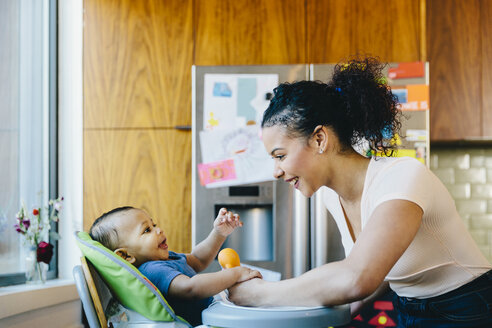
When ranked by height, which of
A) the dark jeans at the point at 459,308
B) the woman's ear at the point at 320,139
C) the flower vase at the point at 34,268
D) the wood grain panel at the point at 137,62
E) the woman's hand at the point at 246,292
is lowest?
the flower vase at the point at 34,268

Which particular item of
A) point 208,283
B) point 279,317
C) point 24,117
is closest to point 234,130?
point 24,117

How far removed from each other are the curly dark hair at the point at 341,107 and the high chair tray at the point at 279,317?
44 cm

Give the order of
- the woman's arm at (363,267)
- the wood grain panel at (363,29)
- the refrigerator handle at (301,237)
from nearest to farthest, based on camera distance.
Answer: the woman's arm at (363,267) → the refrigerator handle at (301,237) → the wood grain panel at (363,29)

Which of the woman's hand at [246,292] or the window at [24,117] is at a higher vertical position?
the window at [24,117]

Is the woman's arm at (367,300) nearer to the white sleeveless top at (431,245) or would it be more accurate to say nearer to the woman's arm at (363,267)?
the white sleeveless top at (431,245)

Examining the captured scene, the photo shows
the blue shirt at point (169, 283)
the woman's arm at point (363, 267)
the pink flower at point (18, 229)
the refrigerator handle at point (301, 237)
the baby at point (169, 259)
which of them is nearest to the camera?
the woman's arm at point (363, 267)

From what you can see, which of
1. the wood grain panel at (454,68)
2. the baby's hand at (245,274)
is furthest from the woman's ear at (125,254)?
the wood grain panel at (454,68)

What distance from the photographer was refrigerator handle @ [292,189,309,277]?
2.69 m

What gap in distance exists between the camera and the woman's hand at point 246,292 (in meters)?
1.17

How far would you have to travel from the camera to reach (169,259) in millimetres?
1684

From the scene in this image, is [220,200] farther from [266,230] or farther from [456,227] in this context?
[456,227]

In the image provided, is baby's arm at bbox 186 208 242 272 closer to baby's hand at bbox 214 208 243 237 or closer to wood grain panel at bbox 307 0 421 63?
baby's hand at bbox 214 208 243 237

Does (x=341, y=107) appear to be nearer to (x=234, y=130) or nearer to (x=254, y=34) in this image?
(x=234, y=130)

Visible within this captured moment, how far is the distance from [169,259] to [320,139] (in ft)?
2.14
